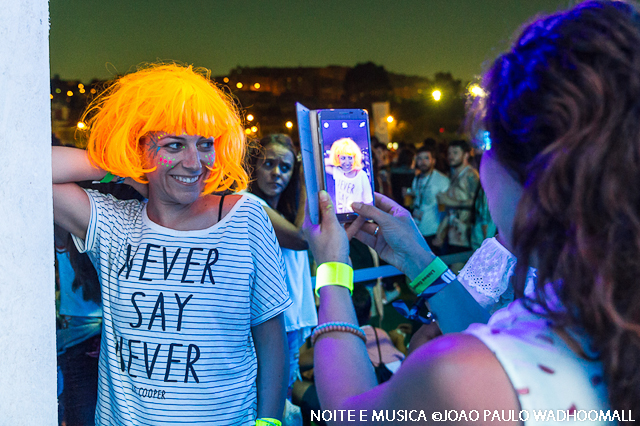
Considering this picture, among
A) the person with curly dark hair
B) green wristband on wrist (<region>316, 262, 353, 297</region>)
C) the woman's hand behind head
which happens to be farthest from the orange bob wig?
the person with curly dark hair

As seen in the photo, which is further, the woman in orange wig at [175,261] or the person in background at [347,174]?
the person in background at [347,174]

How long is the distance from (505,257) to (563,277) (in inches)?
29.8

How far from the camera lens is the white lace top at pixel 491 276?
1303 millimetres

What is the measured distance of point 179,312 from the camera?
1234mm

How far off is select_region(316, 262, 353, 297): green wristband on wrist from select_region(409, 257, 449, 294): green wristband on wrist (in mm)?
273

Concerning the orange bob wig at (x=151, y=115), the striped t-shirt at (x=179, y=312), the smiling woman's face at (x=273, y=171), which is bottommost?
the striped t-shirt at (x=179, y=312)

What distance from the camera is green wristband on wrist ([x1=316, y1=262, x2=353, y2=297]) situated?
949mm

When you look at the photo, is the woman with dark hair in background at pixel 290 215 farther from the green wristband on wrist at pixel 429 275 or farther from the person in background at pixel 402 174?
the person in background at pixel 402 174

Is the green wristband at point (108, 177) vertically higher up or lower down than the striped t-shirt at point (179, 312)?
higher up

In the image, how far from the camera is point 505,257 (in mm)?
1334

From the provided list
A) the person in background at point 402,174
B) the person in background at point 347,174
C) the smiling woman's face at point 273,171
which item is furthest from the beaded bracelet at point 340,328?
the person in background at point 402,174

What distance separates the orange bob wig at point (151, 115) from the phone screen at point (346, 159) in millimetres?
324

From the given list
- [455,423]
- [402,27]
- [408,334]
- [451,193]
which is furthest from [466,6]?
[455,423]

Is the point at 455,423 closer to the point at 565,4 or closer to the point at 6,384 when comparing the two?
the point at 565,4
